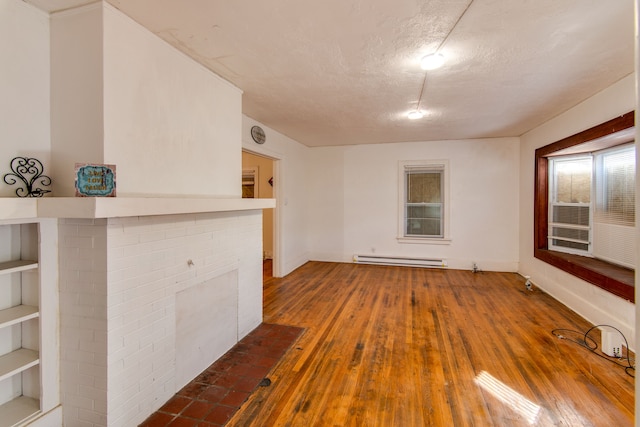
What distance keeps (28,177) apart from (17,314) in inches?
30.1

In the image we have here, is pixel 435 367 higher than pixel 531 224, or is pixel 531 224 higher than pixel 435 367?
pixel 531 224

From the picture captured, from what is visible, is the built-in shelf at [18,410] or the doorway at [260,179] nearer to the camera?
the built-in shelf at [18,410]

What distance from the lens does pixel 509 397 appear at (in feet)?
6.63

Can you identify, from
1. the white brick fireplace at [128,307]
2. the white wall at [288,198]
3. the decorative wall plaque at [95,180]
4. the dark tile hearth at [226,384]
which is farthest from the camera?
the white wall at [288,198]

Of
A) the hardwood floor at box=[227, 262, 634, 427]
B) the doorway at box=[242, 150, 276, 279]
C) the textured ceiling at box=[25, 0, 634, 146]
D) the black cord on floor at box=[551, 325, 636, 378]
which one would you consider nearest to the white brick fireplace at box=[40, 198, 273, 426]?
the hardwood floor at box=[227, 262, 634, 427]

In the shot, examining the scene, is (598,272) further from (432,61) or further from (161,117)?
(161,117)

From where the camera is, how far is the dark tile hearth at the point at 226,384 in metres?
1.85

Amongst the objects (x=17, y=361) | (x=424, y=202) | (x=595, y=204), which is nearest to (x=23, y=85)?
(x=17, y=361)

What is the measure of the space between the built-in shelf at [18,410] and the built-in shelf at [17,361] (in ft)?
0.69

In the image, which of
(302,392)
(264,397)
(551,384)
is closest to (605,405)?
(551,384)

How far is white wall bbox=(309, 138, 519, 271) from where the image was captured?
5.38 m

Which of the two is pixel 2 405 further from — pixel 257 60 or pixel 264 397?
pixel 257 60

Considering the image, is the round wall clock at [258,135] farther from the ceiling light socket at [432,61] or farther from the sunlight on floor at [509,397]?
the sunlight on floor at [509,397]

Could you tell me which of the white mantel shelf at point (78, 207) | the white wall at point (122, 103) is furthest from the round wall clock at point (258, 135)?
the white mantel shelf at point (78, 207)
